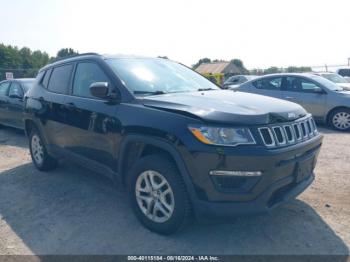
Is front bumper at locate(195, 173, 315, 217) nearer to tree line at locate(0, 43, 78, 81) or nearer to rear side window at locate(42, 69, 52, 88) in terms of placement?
rear side window at locate(42, 69, 52, 88)

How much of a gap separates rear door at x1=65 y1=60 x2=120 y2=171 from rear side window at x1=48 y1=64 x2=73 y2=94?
217mm

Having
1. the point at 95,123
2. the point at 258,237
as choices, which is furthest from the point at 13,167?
the point at 258,237

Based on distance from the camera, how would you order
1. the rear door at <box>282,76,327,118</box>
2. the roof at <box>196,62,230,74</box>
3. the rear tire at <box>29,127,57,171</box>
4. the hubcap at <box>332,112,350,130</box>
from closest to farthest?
the rear tire at <box>29,127,57,171</box>, the hubcap at <box>332,112,350,130</box>, the rear door at <box>282,76,327,118</box>, the roof at <box>196,62,230,74</box>

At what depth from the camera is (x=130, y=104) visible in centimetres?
346

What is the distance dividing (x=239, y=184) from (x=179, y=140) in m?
0.62

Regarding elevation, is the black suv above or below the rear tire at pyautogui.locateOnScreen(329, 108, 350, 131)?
above

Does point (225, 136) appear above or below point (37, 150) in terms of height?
above

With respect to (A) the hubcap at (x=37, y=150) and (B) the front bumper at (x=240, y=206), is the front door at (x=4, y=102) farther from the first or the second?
(B) the front bumper at (x=240, y=206)

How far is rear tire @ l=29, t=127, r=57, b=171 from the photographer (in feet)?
17.6

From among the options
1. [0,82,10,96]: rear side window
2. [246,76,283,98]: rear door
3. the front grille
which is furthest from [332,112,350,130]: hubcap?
[0,82,10,96]: rear side window

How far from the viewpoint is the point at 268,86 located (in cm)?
983

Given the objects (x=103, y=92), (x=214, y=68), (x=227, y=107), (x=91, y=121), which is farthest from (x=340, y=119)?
(x=214, y=68)

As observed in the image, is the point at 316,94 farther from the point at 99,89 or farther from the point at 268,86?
the point at 99,89

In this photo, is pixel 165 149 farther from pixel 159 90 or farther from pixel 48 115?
pixel 48 115
